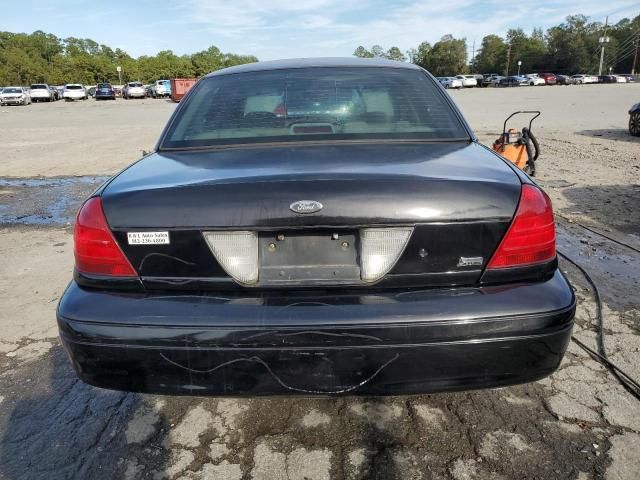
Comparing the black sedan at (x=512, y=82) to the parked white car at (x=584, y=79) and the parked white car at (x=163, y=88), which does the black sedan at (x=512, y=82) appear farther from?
the parked white car at (x=163, y=88)

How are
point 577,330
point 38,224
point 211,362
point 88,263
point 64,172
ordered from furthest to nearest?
point 64,172 → point 38,224 → point 577,330 → point 88,263 → point 211,362

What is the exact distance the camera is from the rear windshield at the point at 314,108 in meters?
2.57

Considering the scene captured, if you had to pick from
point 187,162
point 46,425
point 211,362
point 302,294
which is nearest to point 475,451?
point 302,294

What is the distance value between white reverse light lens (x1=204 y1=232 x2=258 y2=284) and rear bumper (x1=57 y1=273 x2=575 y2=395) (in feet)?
0.32

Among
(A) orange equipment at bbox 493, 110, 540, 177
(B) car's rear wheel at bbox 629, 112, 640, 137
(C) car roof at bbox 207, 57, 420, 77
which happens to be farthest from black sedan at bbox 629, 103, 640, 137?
(C) car roof at bbox 207, 57, 420, 77

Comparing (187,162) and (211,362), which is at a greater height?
(187,162)

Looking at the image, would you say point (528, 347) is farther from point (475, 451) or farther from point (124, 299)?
point (124, 299)

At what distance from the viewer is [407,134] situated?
253cm

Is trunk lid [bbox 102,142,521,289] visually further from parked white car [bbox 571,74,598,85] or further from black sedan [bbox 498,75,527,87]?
parked white car [bbox 571,74,598,85]

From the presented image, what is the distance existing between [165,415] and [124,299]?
0.85 meters

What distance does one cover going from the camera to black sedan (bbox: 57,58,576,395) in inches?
70.7

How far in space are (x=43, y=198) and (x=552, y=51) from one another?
11487cm

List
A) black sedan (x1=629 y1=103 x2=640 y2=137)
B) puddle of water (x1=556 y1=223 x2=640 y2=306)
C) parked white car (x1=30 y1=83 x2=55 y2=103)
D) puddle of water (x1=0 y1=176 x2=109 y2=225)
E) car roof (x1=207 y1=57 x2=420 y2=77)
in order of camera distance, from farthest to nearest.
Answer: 1. parked white car (x1=30 y1=83 x2=55 y2=103)
2. black sedan (x1=629 y1=103 x2=640 y2=137)
3. puddle of water (x1=0 y1=176 x2=109 y2=225)
4. puddle of water (x1=556 y1=223 x2=640 y2=306)
5. car roof (x1=207 y1=57 x2=420 y2=77)

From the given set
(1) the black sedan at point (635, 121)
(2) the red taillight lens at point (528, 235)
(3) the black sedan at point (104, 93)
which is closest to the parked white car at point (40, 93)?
(3) the black sedan at point (104, 93)
